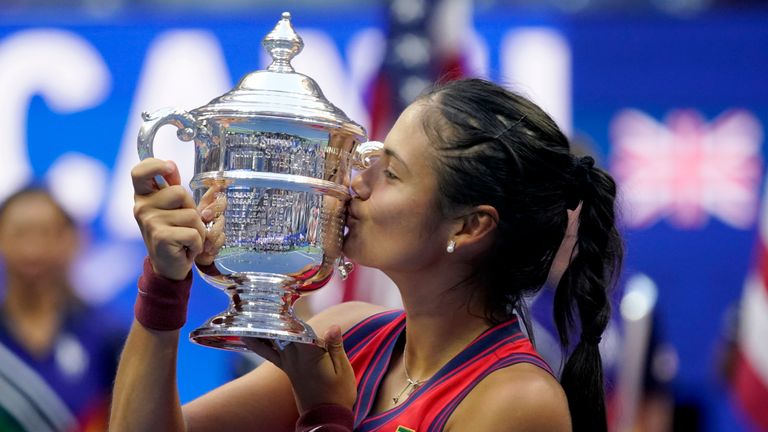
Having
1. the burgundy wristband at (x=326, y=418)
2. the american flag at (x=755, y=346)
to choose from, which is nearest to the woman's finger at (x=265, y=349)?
the burgundy wristband at (x=326, y=418)

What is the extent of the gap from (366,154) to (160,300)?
0.44m

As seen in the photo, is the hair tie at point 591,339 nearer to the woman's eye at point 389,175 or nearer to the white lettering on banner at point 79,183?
the woman's eye at point 389,175

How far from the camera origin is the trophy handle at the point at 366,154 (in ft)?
6.96

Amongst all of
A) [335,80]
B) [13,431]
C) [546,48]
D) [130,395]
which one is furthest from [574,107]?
[130,395]

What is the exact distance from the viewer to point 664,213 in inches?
166

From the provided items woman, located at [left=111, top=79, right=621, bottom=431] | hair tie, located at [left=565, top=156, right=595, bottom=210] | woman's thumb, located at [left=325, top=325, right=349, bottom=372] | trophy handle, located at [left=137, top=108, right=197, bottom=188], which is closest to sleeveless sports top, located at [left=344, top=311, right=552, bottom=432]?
woman, located at [left=111, top=79, right=621, bottom=431]

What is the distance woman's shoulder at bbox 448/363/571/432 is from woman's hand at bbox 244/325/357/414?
221 mm

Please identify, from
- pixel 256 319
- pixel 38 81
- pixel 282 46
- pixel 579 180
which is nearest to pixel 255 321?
pixel 256 319

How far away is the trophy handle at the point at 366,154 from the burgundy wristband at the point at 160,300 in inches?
14.5

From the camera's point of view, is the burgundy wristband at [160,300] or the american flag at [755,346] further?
the american flag at [755,346]

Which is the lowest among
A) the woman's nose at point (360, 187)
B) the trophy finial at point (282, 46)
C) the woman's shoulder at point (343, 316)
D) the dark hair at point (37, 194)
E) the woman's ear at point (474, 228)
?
the woman's shoulder at point (343, 316)

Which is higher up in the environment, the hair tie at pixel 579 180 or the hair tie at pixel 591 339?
the hair tie at pixel 579 180

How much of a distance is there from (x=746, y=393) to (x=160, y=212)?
2.84 m

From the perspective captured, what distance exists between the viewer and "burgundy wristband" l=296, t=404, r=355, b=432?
6.51 feet
